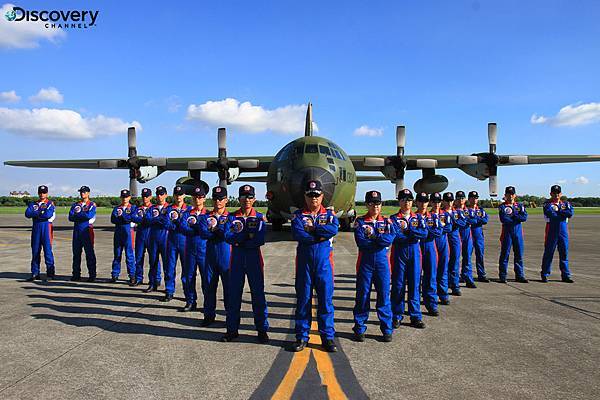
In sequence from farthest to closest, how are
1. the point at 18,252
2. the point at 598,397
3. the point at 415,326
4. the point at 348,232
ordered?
the point at 348,232 → the point at 18,252 → the point at 415,326 → the point at 598,397

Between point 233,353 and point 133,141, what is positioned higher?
point 133,141

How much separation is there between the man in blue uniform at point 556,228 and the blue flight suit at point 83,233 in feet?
34.7

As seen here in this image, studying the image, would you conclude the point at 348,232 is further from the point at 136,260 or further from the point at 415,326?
the point at 415,326

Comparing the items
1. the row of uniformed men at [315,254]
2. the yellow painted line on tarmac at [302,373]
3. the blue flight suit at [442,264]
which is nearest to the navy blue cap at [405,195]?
the row of uniformed men at [315,254]

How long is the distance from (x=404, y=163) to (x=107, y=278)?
15714 mm

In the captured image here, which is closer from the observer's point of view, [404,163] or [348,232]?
[404,163]

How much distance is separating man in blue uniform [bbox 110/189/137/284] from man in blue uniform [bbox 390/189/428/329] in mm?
5923

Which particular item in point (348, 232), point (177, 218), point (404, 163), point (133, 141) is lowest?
point (348, 232)

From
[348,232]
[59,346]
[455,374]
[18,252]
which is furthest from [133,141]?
[455,374]

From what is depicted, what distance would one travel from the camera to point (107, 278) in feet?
31.6

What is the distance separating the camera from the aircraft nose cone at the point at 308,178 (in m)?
13.6

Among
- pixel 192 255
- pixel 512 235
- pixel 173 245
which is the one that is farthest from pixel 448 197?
pixel 173 245

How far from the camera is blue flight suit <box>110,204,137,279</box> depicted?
8.90 m

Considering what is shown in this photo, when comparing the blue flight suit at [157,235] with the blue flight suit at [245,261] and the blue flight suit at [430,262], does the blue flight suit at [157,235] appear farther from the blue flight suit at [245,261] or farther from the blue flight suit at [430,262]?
the blue flight suit at [430,262]
